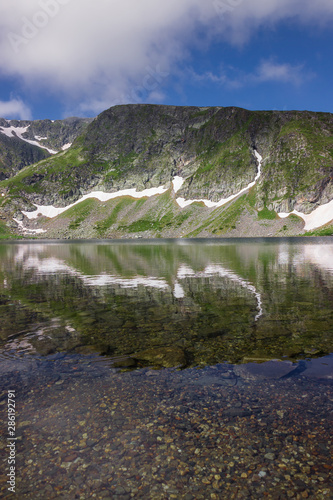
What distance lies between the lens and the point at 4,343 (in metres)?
15.6

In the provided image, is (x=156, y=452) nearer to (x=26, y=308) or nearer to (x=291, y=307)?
(x=291, y=307)

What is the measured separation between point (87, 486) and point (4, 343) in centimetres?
1145

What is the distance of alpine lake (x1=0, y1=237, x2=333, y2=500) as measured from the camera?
662 cm

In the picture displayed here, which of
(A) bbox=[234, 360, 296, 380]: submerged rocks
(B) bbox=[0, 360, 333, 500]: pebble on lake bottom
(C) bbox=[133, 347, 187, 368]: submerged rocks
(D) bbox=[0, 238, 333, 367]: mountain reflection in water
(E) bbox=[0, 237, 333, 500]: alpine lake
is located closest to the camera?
(B) bbox=[0, 360, 333, 500]: pebble on lake bottom

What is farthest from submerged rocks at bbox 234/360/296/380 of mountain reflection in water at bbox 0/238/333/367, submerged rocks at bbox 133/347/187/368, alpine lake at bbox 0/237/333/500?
submerged rocks at bbox 133/347/187/368

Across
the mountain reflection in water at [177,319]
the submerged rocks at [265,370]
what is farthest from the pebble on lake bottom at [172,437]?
the mountain reflection in water at [177,319]

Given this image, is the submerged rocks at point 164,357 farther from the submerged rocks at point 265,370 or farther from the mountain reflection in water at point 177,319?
the submerged rocks at point 265,370

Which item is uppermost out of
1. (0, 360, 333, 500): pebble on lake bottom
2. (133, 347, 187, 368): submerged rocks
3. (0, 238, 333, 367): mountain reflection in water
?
(0, 360, 333, 500): pebble on lake bottom

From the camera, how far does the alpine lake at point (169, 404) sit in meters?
6.62

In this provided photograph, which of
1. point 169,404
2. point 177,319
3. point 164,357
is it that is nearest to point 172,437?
point 169,404

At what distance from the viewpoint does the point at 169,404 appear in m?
9.50

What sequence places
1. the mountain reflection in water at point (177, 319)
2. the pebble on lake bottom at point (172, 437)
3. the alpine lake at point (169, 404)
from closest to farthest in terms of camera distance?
the pebble on lake bottom at point (172, 437) < the alpine lake at point (169, 404) < the mountain reflection in water at point (177, 319)

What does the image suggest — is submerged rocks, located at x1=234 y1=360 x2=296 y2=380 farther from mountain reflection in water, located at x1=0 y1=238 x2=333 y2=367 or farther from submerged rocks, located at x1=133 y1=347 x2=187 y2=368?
submerged rocks, located at x1=133 y1=347 x2=187 y2=368

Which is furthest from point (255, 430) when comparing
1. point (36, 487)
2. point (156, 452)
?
point (36, 487)
